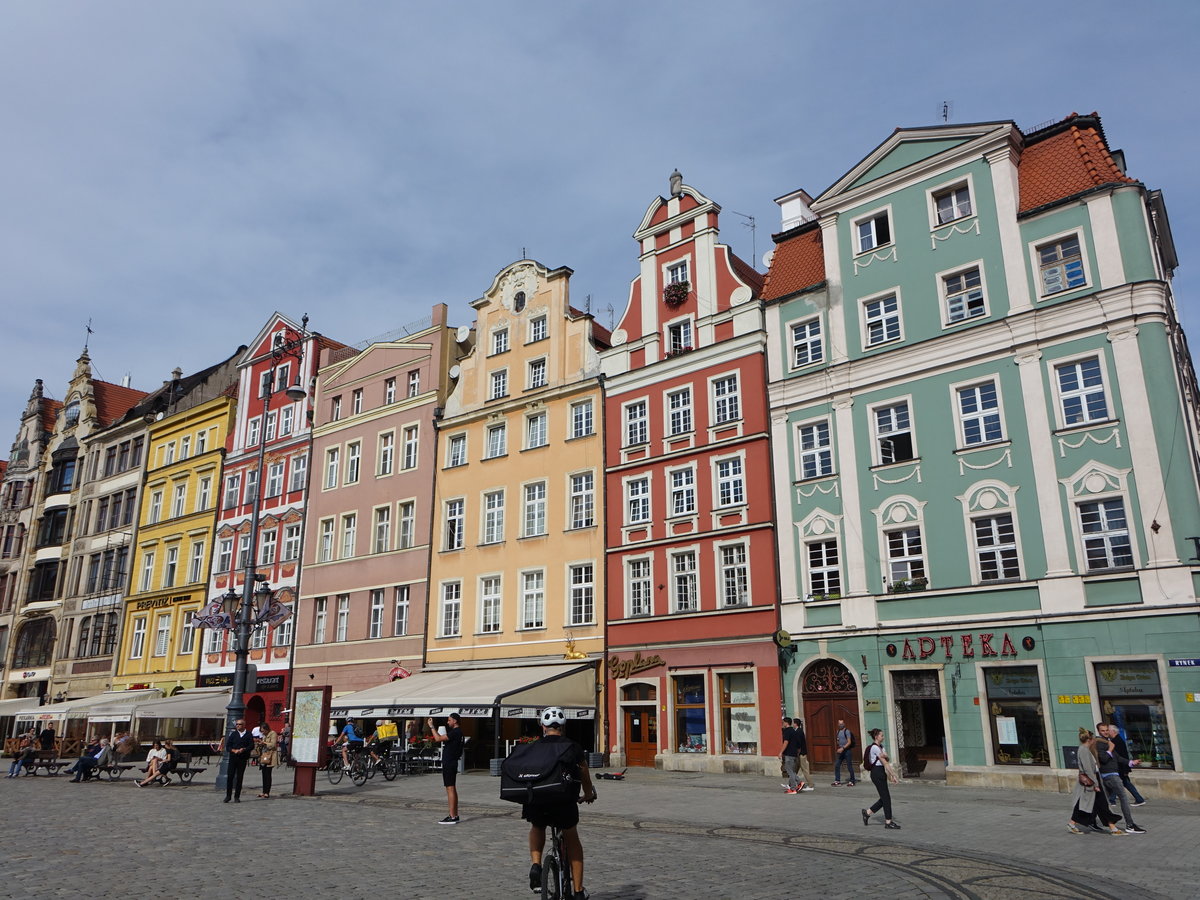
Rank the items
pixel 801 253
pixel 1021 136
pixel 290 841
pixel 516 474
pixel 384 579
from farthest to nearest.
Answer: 1. pixel 384 579
2. pixel 516 474
3. pixel 801 253
4. pixel 1021 136
5. pixel 290 841

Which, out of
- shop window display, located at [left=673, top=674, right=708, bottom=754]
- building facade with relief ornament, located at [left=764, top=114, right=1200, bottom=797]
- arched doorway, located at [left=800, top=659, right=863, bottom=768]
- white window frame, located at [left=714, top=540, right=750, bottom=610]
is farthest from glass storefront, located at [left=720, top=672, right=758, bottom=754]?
white window frame, located at [left=714, top=540, right=750, bottom=610]

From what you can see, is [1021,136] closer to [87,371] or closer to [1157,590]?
[1157,590]

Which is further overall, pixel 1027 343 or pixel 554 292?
pixel 554 292

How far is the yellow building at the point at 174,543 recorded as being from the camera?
→ 4566 centimetres

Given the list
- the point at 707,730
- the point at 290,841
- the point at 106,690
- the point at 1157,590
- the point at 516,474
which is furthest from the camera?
the point at 106,690

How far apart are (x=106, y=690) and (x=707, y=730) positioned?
33967 mm

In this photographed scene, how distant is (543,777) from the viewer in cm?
817

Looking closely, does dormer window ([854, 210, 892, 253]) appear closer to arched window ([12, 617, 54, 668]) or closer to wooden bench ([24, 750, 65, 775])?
wooden bench ([24, 750, 65, 775])

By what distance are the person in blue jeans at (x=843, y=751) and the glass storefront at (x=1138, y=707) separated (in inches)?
228

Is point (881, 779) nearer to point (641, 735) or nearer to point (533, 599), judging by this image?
point (641, 735)

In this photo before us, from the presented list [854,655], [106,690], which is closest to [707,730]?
[854,655]

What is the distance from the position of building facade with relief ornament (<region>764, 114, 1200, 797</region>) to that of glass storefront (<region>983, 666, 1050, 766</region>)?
5 centimetres

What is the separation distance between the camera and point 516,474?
36062 mm

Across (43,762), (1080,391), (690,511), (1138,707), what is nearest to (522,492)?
(690,511)
